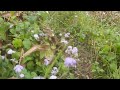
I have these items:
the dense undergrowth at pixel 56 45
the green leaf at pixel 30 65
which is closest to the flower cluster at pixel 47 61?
the dense undergrowth at pixel 56 45

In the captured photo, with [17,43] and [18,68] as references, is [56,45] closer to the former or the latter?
[17,43]

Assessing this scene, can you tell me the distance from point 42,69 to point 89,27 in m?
0.82

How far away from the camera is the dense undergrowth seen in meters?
2.27

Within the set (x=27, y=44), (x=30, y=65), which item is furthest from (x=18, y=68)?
(x=27, y=44)

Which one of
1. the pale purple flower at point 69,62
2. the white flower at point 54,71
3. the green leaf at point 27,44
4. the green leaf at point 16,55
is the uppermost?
the green leaf at point 27,44

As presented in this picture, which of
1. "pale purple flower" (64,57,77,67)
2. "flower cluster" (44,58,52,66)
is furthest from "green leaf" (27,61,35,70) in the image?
"pale purple flower" (64,57,77,67)

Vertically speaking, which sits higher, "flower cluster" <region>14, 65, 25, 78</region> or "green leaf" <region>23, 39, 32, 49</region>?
"green leaf" <region>23, 39, 32, 49</region>

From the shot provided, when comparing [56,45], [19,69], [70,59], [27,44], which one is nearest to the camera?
[19,69]

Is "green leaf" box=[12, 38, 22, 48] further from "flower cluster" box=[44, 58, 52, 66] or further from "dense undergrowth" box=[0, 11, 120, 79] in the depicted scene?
"flower cluster" box=[44, 58, 52, 66]

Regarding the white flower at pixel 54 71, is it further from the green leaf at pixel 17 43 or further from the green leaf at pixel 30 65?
the green leaf at pixel 17 43

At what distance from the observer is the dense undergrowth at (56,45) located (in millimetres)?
2268

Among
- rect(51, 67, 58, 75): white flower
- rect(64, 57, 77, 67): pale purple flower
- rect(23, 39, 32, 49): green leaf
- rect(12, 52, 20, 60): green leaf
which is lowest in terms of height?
rect(51, 67, 58, 75): white flower

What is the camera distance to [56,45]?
2562mm
